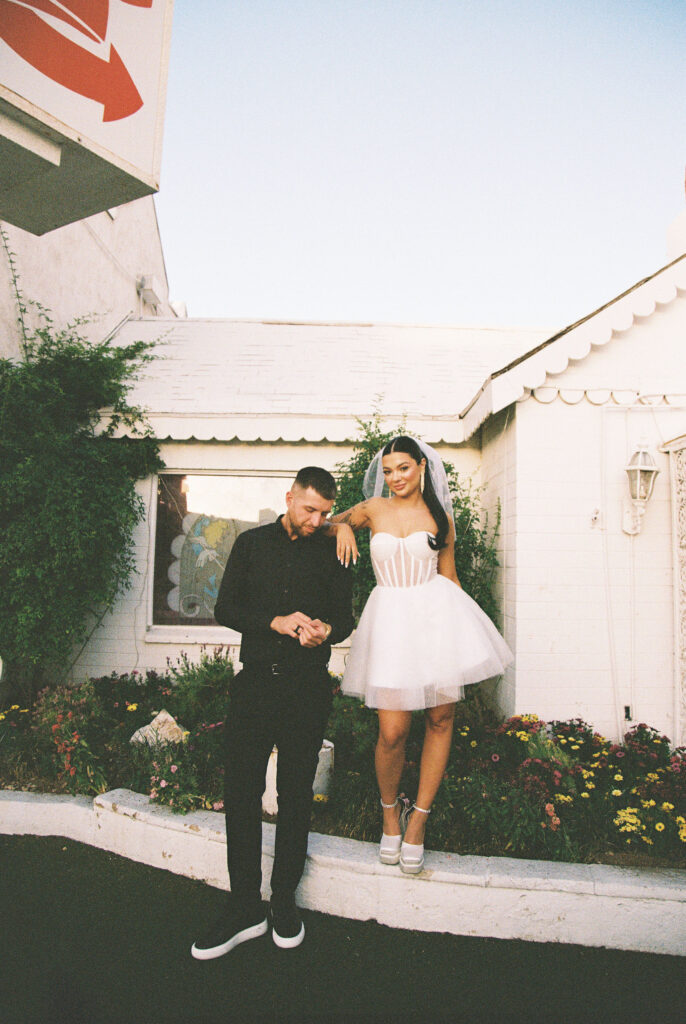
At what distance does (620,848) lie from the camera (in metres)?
3.29

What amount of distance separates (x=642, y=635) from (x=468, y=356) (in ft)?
13.5

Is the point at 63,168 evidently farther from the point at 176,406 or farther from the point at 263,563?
the point at 176,406

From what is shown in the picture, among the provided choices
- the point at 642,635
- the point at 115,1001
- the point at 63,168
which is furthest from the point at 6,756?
the point at 642,635

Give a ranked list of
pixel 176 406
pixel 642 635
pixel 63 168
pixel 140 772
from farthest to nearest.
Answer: pixel 176 406 → pixel 642 635 → pixel 140 772 → pixel 63 168

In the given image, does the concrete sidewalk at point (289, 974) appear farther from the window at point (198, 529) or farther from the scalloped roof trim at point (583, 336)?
the scalloped roof trim at point (583, 336)

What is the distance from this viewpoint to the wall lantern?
475 cm

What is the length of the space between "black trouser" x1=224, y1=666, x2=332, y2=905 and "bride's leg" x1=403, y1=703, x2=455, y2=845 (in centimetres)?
61

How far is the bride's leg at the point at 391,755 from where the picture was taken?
299 cm

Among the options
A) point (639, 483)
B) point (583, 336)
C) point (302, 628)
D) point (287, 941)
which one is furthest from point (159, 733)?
point (583, 336)

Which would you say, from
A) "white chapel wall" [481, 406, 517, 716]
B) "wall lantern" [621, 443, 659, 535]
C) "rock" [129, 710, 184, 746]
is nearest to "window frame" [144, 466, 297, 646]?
"rock" [129, 710, 184, 746]

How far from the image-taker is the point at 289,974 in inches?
101

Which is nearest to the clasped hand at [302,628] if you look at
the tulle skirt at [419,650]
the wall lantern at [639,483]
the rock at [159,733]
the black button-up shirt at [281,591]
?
the black button-up shirt at [281,591]

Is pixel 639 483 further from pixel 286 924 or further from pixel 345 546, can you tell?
pixel 286 924

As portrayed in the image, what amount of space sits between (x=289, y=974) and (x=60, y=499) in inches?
158
